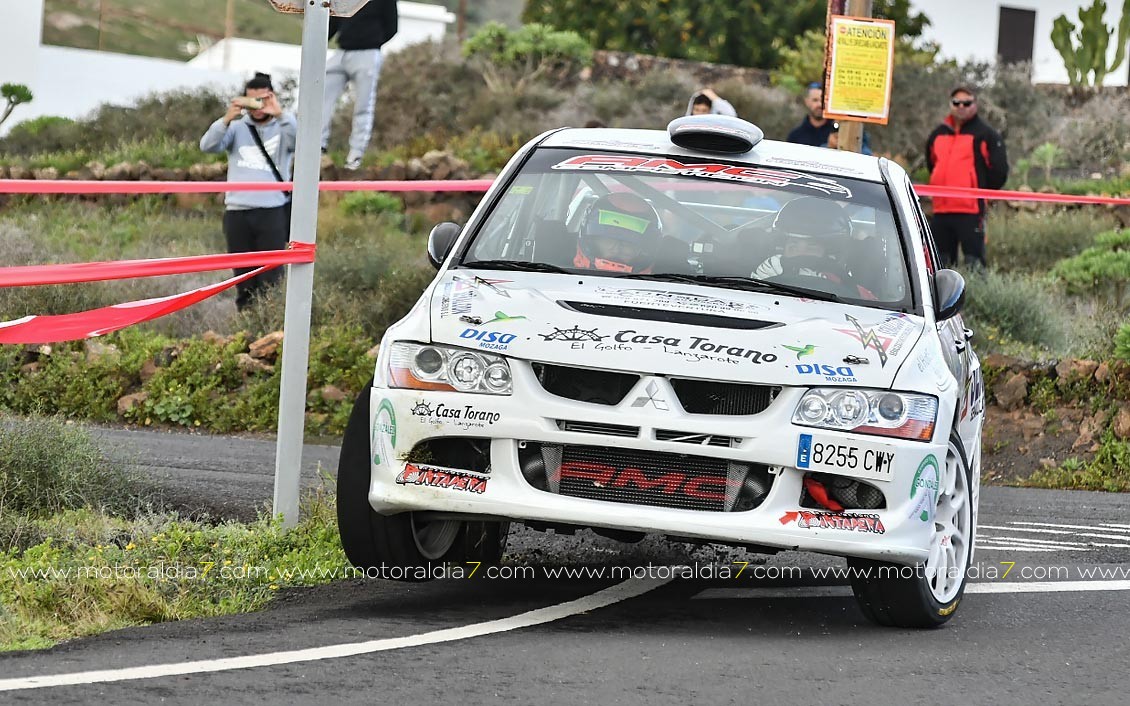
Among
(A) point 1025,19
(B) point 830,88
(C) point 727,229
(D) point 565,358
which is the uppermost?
(A) point 1025,19

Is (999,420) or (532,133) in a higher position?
(532,133)

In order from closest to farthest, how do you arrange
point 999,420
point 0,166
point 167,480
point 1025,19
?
1. point 167,480
2. point 999,420
3. point 0,166
4. point 1025,19

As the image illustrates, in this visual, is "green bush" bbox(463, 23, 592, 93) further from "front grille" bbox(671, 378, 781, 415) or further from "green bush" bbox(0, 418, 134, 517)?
"front grille" bbox(671, 378, 781, 415)

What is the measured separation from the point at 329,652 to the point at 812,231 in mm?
2781

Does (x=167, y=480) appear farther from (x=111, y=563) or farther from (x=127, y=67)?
(x=127, y=67)

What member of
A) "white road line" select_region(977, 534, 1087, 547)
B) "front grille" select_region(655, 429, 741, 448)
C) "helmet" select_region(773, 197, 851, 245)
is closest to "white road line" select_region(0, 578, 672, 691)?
"front grille" select_region(655, 429, 741, 448)

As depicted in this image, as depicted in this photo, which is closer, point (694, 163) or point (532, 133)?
point (694, 163)

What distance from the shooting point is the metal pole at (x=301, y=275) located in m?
7.37

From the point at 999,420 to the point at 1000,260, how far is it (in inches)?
287

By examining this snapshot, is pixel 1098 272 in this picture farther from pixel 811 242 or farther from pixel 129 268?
pixel 129 268

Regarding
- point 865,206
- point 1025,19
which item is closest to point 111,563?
point 865,206

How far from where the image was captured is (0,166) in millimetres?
21703

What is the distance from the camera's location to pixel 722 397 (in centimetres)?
603

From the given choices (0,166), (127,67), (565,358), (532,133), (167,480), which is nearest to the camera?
(565,358)
